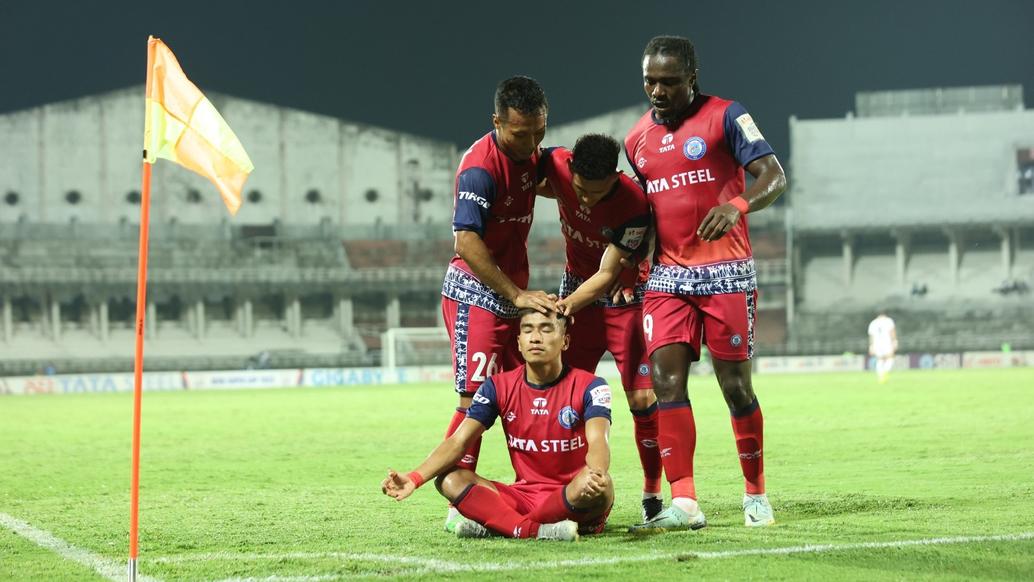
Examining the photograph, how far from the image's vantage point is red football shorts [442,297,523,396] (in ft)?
21.4

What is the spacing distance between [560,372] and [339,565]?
1.68 m

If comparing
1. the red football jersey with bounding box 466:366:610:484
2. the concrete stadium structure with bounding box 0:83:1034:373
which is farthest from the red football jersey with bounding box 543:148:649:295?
the concrete stadium structure with bounding box 0:83:1034:373

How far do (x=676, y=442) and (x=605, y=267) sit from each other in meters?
1.04

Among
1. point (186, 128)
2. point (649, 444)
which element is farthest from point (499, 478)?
point (186, 128)

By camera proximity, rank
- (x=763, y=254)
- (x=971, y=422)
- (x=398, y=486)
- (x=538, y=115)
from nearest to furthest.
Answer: (x=398, y=486) → (x=538, y=115) → (x=971, y=422) → (x=763, y=254)

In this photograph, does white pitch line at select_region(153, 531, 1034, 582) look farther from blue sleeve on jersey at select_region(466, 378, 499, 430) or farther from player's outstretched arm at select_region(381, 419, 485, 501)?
blue sleeve on jersey at select_region(466, 378, 499, 430)

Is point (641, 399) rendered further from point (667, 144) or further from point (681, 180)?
point (667, 144)

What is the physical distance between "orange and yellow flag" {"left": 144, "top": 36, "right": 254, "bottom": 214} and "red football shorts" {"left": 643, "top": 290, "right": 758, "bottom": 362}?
2.40 m

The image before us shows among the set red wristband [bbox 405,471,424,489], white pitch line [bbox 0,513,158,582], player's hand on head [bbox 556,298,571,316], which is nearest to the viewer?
white pitch line [bbox 0,513,158,582]

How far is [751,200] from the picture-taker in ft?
19.8

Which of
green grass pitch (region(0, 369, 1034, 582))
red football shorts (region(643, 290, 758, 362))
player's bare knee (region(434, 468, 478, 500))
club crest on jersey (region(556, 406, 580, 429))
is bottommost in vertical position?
green grass pitch (region(0, 369, 1034, 582))

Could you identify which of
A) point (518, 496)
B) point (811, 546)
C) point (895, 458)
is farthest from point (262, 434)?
point (811, 546)

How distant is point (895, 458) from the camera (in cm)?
1026

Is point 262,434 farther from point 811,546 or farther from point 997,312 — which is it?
point 997,312
